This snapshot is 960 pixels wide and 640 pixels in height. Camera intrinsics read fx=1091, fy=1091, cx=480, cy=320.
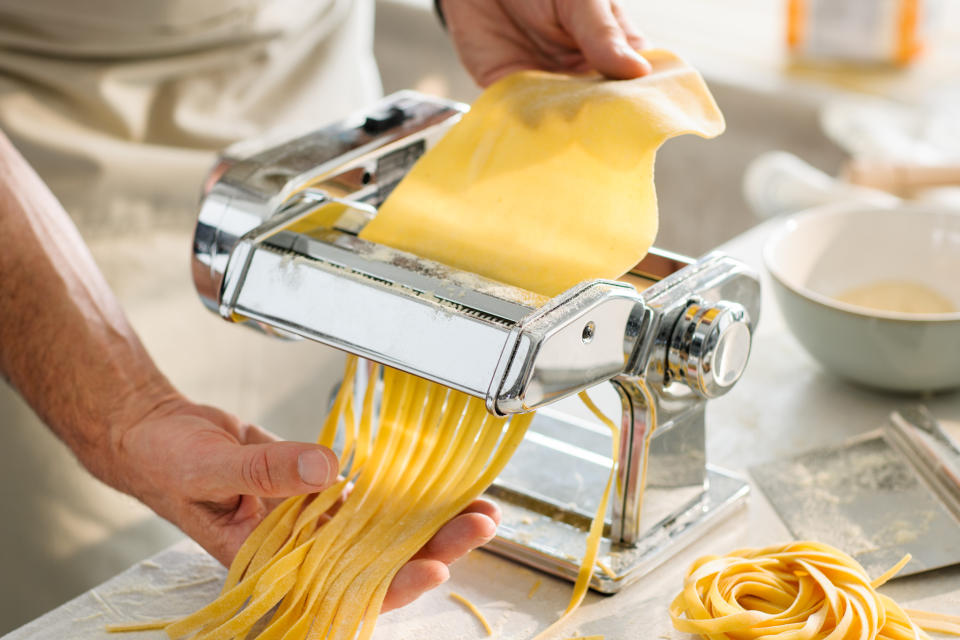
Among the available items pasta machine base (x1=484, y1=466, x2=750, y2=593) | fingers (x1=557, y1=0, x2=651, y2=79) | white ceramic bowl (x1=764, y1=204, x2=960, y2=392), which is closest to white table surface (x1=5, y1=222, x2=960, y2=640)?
pasta machine base (x1=484, y1=466, x2=750, y2=593)

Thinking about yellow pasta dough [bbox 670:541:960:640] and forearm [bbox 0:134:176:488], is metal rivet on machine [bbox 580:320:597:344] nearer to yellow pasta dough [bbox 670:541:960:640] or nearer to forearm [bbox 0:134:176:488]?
yellow pasta dough [bbox 670:541:960:640]

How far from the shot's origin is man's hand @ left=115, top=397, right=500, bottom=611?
0.70 metres

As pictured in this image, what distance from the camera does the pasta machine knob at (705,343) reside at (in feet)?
2.32

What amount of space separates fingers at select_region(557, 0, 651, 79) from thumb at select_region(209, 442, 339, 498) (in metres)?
0.37

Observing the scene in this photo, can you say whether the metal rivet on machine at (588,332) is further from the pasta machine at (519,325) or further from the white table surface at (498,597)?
the white table surface at (498,597)

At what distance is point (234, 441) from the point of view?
0.79 meters

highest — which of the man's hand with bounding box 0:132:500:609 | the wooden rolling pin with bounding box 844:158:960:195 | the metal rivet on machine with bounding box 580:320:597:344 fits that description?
the metal rivet on machine with bounding box 580:320:597:344

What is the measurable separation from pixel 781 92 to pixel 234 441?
5.26ft

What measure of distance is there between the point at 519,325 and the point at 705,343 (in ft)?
0.49

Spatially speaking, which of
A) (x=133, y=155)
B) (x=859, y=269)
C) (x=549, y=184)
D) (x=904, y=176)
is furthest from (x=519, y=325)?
(x=904, y=176)

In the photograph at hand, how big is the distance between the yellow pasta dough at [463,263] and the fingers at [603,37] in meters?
0.04

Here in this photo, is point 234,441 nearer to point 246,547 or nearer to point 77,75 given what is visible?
point 246,547

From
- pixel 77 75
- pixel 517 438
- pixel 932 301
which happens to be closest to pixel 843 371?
pixel 932 301

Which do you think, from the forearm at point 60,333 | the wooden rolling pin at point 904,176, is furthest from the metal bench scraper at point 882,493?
the wooden rolling pin at point 904,176
